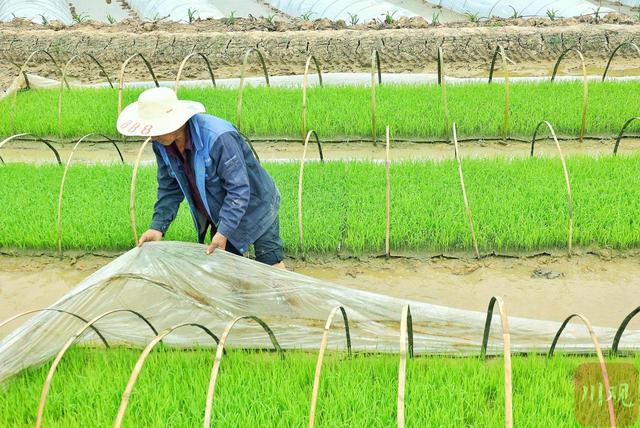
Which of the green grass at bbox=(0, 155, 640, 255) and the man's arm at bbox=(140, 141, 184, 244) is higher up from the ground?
the man's arm at bbox=(140, 141, 184, 244)

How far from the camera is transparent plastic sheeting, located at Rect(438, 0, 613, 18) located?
9.47 meters

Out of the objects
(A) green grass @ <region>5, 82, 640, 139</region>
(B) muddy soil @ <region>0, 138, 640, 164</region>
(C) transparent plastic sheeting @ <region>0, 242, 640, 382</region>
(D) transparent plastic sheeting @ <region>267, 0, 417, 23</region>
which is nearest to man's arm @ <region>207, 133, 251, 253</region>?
(C) transparent plastic sheeting @ <region>0, 242, 640, 382</region>

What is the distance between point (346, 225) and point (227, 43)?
4.63m

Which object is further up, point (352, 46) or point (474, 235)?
point (352, 46)

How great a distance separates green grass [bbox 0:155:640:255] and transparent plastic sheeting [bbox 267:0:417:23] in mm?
4979

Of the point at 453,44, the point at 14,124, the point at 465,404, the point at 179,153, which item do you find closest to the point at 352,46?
the point at 453,44

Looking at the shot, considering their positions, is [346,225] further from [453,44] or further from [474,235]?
[453,44]

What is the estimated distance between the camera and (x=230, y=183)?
307cm

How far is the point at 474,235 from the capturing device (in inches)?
167

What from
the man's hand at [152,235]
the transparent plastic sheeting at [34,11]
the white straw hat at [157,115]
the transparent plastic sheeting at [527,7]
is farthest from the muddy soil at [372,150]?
the transparent plastic sheeting at [34,11]

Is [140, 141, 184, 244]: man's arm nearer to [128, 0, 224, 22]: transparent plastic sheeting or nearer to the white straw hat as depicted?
the white straw hat

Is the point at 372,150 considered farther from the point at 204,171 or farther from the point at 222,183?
the point at 204,171

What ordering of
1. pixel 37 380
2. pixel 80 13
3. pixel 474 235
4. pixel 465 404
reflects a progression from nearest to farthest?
1. pixel 465 404
2. pixel 37 380
3. pixel 474 235
4. pixel 80 13

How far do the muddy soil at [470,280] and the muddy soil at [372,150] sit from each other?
1.51 meters
